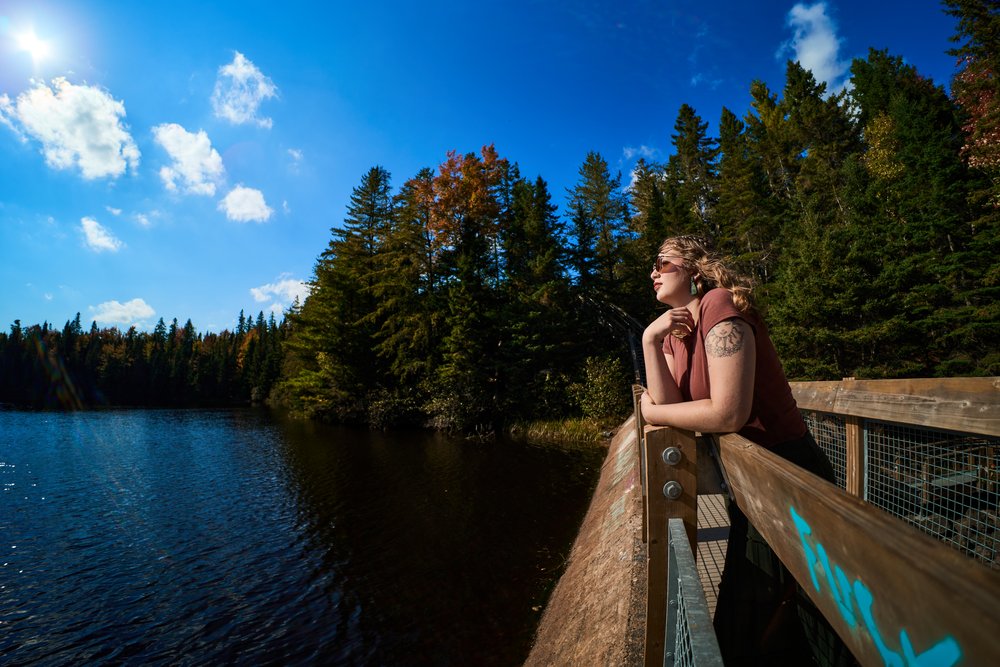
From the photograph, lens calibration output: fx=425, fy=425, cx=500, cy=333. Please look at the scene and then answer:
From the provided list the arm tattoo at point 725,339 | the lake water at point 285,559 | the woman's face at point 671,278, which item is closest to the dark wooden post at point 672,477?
the arm tattoo at point 725,339

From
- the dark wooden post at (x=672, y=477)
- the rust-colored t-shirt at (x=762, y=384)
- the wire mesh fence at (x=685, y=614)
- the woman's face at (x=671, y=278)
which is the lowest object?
the wire mesh fence at (x=685, y=614)

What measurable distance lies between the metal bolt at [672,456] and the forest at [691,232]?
1358 cm

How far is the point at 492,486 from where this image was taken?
42.4ft

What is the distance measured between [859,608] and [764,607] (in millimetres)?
1449

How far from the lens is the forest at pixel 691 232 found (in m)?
15.4

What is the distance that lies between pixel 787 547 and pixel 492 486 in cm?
1259

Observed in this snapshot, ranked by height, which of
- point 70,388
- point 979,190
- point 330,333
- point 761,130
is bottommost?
point 70,388

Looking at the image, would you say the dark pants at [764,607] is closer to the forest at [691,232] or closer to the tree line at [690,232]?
the forest at [691,232]

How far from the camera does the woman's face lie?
7.09 feet

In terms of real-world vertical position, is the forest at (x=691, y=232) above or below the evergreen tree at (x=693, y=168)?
below

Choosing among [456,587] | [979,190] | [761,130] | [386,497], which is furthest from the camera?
[761,130]

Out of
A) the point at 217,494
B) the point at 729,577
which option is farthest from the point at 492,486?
the point at 729,577

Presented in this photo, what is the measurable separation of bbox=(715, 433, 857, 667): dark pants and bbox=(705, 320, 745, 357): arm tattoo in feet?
1.76

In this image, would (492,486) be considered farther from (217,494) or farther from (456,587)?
(217,494)
